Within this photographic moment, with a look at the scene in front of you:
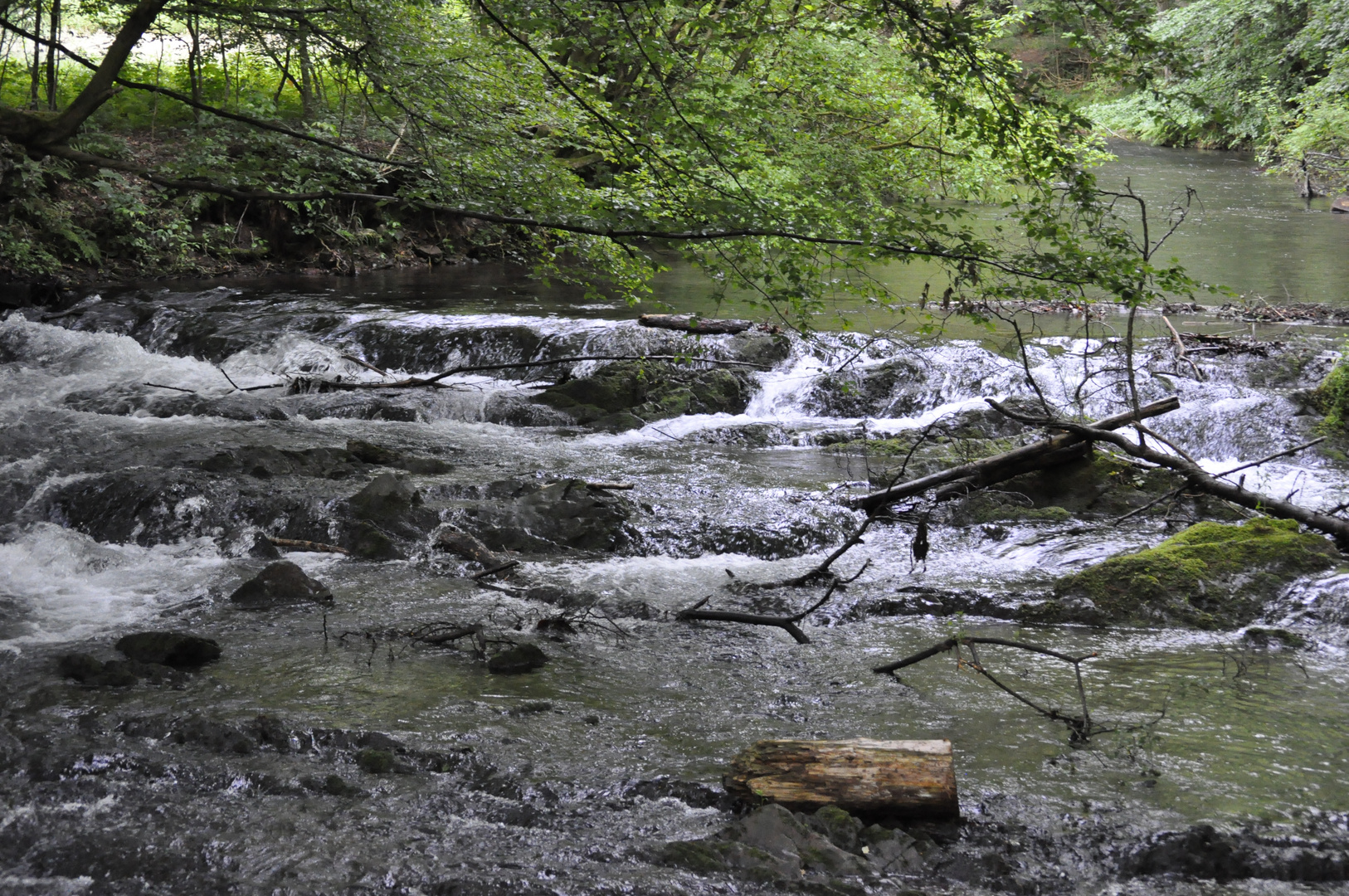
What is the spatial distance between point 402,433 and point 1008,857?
8.17m

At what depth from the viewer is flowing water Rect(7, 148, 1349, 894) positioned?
11.1 ft

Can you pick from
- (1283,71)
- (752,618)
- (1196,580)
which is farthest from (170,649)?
(1283,71)

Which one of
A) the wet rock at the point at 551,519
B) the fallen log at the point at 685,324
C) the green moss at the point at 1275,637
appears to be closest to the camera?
the green moss at the point at 1275,637

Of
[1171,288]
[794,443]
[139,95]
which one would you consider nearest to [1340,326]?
[794,443]

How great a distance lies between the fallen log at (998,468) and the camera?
718 centimetres

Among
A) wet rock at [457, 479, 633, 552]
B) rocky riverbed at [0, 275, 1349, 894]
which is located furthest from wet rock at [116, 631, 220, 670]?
wet rock at [457, 479, 633, 552]

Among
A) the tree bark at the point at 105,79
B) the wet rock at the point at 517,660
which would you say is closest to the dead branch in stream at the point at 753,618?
the wet rock at the point at 517,660

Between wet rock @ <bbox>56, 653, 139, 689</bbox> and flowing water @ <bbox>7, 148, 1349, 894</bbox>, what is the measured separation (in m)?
0.09

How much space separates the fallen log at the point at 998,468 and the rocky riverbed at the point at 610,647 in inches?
7.4

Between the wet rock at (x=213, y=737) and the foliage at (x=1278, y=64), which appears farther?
the foliage at (x=1278, y=64)

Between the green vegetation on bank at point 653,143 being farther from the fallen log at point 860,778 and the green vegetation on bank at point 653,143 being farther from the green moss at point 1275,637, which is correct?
the fallen log at point 860,778

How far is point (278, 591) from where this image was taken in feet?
19.4

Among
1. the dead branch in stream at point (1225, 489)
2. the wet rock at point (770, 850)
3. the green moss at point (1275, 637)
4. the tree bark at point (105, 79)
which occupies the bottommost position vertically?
the wet rock at point (770, 850)

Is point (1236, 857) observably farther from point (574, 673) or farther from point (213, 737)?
point (213, 737)
